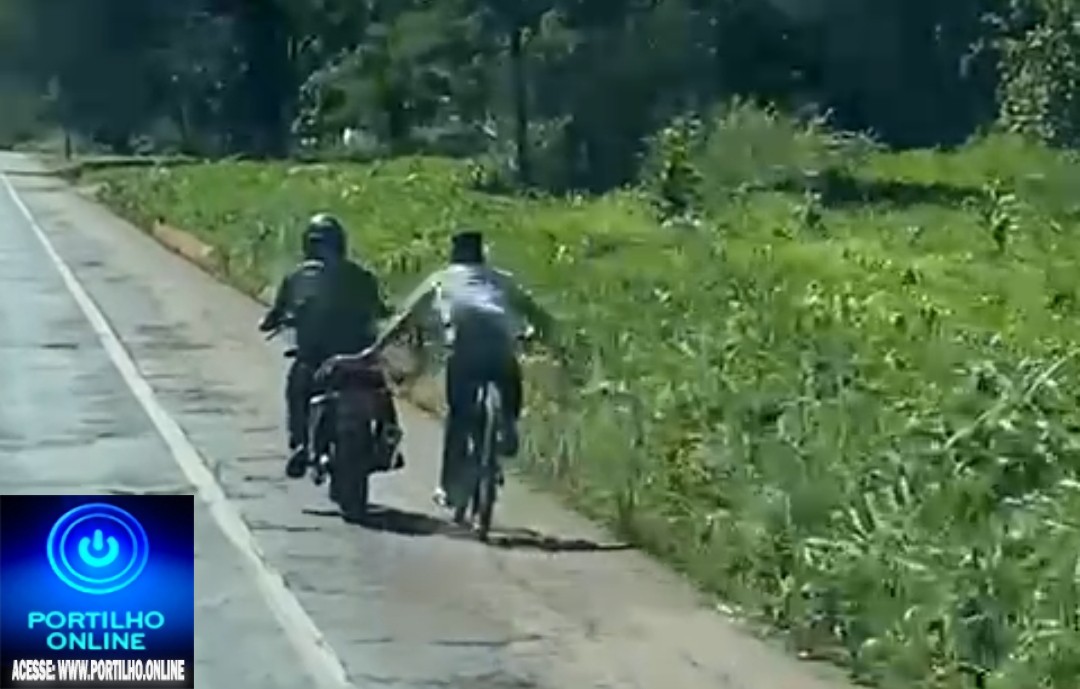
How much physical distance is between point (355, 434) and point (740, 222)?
2516 centimetres

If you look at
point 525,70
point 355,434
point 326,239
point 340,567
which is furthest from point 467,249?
point 525,70

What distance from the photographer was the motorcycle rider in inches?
593

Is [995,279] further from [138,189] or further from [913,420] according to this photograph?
[138,189]

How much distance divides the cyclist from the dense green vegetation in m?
0.98

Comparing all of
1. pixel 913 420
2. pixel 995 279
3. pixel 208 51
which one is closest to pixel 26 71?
pixel 995 279

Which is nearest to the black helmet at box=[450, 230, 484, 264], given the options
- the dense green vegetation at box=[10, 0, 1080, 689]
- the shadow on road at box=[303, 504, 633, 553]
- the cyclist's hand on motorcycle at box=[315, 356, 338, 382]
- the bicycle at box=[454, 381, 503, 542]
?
the bicycle at box=[454, 381, 503, 542]

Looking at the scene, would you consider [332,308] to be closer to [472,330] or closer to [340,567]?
[472,330]

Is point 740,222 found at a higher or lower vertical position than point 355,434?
lower

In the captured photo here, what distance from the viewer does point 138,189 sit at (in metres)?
59.2

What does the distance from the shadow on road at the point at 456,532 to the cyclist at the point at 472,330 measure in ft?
0.87

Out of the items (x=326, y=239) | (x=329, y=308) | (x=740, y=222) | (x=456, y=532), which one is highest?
(x=326, y=239)

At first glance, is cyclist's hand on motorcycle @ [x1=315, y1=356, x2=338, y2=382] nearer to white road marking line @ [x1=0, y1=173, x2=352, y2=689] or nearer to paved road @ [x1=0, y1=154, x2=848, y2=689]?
paved road @ [x1=0, y1=154, x2=848, y2=689]

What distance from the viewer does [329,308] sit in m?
15.2

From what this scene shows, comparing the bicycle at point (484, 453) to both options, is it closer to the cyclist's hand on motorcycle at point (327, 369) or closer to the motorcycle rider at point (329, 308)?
the motorcycle rider at point (329, 308)
